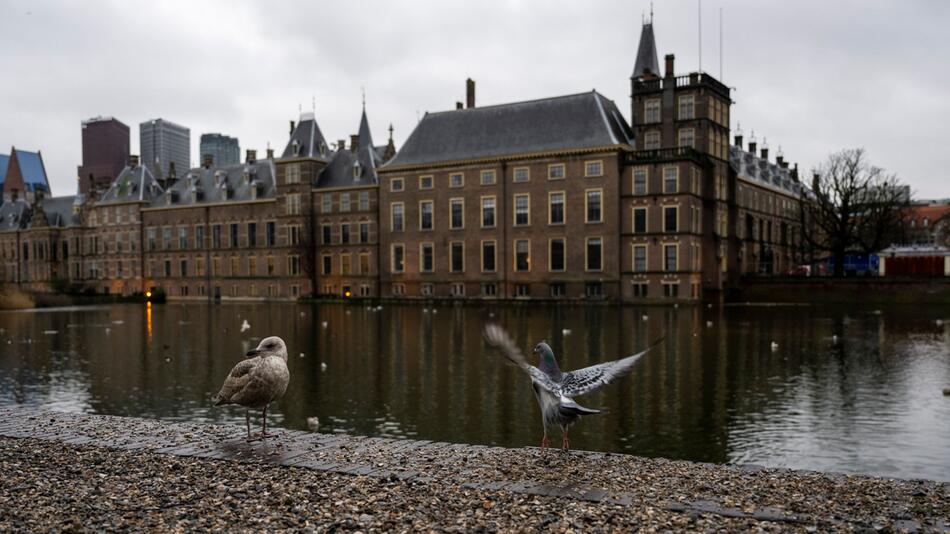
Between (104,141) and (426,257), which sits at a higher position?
(104,141)

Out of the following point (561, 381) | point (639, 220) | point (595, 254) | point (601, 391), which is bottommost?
point (601, 391)

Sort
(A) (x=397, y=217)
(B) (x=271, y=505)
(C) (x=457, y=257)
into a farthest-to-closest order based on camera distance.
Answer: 1. (A) (x=397, y=217)
2. (C) (x=457, y=257)
3. (B) (x=271, y=505)

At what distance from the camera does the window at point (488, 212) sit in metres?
66.2

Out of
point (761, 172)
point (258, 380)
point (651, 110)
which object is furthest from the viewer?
point (761, 172)

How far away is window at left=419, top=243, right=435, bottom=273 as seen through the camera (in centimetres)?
6931

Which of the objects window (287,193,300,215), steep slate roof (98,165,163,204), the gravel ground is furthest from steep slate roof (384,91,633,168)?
the gravel ground

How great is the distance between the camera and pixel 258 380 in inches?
416

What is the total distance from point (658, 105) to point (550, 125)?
8937 millimetres

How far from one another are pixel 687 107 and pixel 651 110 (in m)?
2.86

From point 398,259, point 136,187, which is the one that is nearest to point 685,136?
point 398,259

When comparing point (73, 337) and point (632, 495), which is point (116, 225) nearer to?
point (73, 337)

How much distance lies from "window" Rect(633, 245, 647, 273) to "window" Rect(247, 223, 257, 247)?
4046cm

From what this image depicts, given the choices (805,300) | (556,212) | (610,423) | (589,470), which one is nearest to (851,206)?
(805,300)

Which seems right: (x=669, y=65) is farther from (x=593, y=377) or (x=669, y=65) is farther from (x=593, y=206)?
(x=593, y=377)
